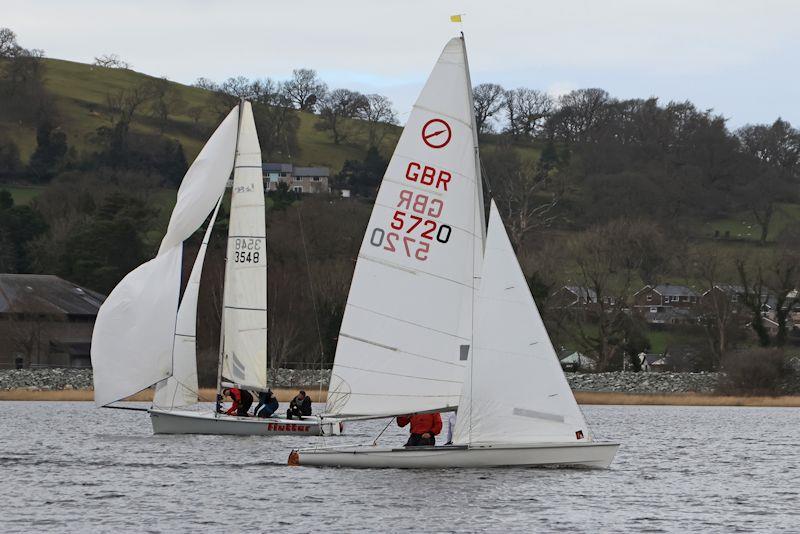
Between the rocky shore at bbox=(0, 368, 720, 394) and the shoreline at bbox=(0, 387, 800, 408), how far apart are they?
4.35 feet

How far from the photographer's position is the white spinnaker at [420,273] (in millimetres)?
24422

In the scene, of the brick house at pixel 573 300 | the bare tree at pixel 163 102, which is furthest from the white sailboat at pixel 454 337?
the bare tree at pixel 163 102

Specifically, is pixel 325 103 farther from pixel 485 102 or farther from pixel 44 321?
pixel 44 321

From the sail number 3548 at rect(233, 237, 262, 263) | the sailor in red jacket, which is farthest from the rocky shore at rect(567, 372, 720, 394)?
the sailor in red jacket

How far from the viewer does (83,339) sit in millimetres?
81188

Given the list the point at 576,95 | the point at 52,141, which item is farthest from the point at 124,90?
the point at 576,95

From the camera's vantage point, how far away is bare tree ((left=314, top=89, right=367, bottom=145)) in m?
163

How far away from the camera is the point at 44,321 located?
78875 millimetres

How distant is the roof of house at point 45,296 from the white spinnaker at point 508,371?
57204 millimetres

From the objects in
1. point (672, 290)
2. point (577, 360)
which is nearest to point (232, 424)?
point (577, 360)

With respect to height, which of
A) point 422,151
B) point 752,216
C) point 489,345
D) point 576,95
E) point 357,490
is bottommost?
point 357,490

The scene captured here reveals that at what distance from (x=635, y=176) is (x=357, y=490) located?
104 meters

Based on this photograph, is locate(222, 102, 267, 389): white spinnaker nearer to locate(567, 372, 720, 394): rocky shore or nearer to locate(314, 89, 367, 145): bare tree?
locate(567, 372, 720, 394): rocky shore

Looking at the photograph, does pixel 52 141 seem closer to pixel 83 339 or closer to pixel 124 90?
pixel 124 90
